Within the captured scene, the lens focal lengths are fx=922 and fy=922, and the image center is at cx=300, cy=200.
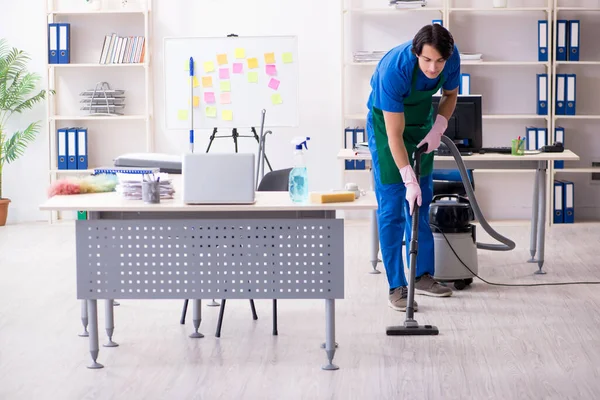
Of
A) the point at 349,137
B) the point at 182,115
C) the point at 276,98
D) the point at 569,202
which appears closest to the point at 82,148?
the point at 182,115

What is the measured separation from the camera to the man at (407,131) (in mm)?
3816

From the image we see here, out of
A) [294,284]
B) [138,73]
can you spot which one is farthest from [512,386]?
[138,73]

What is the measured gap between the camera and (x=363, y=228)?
6.81m

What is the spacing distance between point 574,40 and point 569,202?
119 cm

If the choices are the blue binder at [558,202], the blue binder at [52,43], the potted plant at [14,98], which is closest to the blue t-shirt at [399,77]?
the blue binder at [558,202]

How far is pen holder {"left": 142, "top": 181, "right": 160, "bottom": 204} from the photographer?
3.42 metres

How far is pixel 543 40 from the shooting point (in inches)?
267

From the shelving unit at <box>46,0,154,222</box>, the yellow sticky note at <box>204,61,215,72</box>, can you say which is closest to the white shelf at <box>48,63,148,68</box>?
the shelving unit at <box>46,0,154,222</box>

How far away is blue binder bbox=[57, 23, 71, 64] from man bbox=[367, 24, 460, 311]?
3384 mm

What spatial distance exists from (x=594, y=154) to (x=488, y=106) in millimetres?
893

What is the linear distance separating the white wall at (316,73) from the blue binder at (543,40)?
200 millimetres

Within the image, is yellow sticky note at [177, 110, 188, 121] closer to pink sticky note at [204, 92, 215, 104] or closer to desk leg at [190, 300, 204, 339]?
pink sticky note at [204, 92, 215, 104]

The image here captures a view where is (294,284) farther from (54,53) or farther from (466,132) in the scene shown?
(54,53)

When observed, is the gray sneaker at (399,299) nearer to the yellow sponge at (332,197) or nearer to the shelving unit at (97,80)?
the yellow sponge at (332,197)
